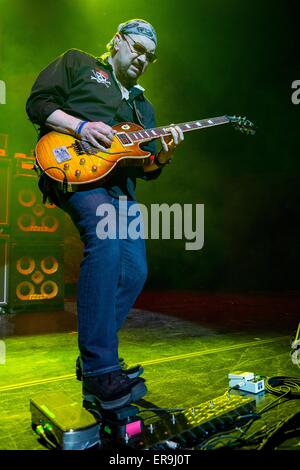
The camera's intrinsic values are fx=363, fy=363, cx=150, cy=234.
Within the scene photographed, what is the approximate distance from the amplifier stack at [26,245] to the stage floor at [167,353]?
8.1 inches

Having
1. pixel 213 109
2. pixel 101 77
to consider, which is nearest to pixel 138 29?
pixel 101 77

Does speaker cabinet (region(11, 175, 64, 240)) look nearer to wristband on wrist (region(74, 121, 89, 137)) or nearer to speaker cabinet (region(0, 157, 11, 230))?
speaker cabinet (region(0, 157, 11, 230))

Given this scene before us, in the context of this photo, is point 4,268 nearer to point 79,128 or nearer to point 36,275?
point 36,275

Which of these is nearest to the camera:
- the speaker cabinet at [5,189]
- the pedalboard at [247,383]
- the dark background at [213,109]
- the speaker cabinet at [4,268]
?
the pedalboard at [247,383]

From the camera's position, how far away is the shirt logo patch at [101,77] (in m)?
1.59

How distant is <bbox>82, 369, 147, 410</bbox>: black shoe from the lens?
123cm

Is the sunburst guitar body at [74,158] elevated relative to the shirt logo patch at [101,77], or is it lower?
lower

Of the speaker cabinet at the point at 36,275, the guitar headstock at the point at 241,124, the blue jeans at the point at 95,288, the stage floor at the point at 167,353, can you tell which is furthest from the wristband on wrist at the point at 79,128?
the speaker cabinet at the point at 36,275

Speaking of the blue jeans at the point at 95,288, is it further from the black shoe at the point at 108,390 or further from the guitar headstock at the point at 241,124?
the guitar headstock at the point at 241,124

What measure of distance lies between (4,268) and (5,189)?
89cm

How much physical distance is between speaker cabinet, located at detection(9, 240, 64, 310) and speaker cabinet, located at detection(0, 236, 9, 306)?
0.20ft

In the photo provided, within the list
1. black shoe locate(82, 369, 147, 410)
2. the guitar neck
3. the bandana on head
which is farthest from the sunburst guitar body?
black shoe locate(82, 369, 147, 410)

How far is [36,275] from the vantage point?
4.13 meters
